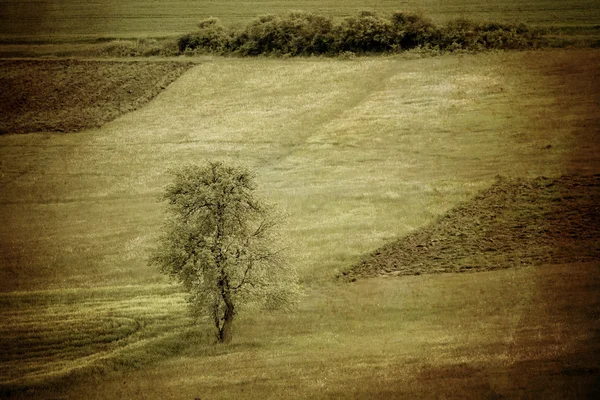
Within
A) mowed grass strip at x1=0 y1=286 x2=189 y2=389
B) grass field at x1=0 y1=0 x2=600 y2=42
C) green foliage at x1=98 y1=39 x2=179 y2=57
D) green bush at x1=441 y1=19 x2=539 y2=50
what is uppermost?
grass field at x1=0 y1=0 x2=600 y2=42

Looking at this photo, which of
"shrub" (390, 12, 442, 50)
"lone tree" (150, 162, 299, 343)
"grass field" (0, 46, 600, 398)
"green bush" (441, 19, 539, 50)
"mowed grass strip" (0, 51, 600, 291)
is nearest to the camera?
"grass field" (0, 46, 600, 398)

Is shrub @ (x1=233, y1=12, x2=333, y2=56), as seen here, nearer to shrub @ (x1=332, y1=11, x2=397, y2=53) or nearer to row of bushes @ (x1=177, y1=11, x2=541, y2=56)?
row of bushes @ (x1=177, y1=11, x2=541, y2=56)

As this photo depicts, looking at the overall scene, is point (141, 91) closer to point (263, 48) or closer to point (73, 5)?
point (263, 48)

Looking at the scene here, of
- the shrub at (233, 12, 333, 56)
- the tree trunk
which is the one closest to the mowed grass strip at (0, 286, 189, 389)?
the tree trunk

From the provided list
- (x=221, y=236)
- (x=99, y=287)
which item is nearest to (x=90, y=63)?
(x=99, y=287)

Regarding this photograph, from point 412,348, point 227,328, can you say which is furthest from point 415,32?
point 227,328

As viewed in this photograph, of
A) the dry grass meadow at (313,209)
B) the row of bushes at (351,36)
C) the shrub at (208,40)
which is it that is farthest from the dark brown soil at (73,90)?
the row of bushes at (351,36)
